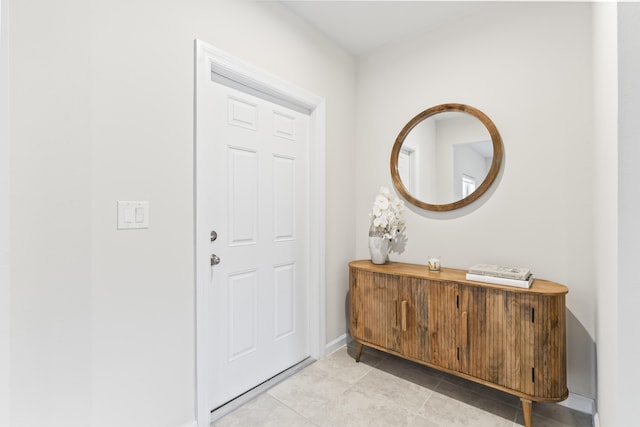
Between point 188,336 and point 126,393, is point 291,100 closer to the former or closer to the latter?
point 188,336

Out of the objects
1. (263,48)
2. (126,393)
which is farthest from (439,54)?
(126,393)

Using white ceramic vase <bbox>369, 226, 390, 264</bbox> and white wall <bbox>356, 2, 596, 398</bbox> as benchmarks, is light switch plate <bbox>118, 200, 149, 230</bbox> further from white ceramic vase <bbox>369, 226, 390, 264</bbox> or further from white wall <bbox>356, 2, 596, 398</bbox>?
white wall <bbox>356, 2, 596, 398</bbox>

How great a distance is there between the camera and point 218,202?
1784mm

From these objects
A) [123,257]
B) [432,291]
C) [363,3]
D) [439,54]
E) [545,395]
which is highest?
[363,3]

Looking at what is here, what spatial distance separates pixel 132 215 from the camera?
4.43 ft

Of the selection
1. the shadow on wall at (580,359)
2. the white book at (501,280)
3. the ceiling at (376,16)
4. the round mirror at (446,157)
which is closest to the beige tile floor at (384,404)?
the shadow on wall at (580,359)

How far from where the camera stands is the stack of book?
1.62 metres

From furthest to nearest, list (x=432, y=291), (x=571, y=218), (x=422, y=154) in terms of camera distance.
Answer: (x=422, y=154), (x=432, y=291), (x=571, y=218)

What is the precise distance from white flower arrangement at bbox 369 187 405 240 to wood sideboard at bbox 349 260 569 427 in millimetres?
275

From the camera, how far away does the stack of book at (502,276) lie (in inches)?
63.7

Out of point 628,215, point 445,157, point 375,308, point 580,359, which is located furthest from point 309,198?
point 580,359

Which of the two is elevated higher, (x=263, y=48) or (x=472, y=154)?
(x=263, y=48)

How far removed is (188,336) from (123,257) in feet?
1.74

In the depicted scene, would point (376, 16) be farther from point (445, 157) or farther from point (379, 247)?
point (379, 247)
